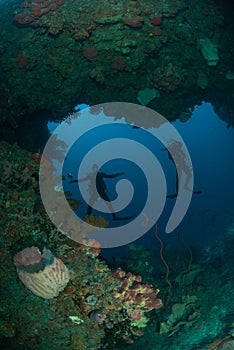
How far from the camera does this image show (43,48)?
18.7 ft

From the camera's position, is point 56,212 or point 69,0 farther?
point 69,0

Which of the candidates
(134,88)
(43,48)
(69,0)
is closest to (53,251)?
(134,88)

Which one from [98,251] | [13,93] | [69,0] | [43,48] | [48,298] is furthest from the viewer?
[69,0]

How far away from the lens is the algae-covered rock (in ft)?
19.3

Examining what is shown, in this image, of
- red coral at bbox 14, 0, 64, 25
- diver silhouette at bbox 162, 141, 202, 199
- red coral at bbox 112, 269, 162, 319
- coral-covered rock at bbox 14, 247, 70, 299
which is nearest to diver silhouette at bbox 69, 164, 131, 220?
red coral at bbox 112, 269, 162, 319

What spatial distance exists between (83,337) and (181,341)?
1950mm

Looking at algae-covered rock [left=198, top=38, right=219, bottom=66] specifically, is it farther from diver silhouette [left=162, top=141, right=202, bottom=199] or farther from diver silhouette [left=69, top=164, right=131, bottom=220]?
diver silhouette [left=69, top=164, right=131, bottom=220]

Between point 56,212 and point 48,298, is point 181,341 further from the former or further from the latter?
point 56,212

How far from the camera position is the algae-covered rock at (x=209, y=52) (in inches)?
231

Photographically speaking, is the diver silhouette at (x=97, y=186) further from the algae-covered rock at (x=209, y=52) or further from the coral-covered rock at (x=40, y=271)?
the algae-covered rock at (x=209, y=52)

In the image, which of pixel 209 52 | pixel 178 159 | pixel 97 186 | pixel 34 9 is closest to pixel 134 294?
pixel 97 186

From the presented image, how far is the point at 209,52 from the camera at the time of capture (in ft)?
19.3

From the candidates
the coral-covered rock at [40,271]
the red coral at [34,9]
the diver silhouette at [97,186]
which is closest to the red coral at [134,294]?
the coral-covered rock at [40,271]

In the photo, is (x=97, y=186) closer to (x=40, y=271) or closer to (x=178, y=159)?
(x=40, y=271)
